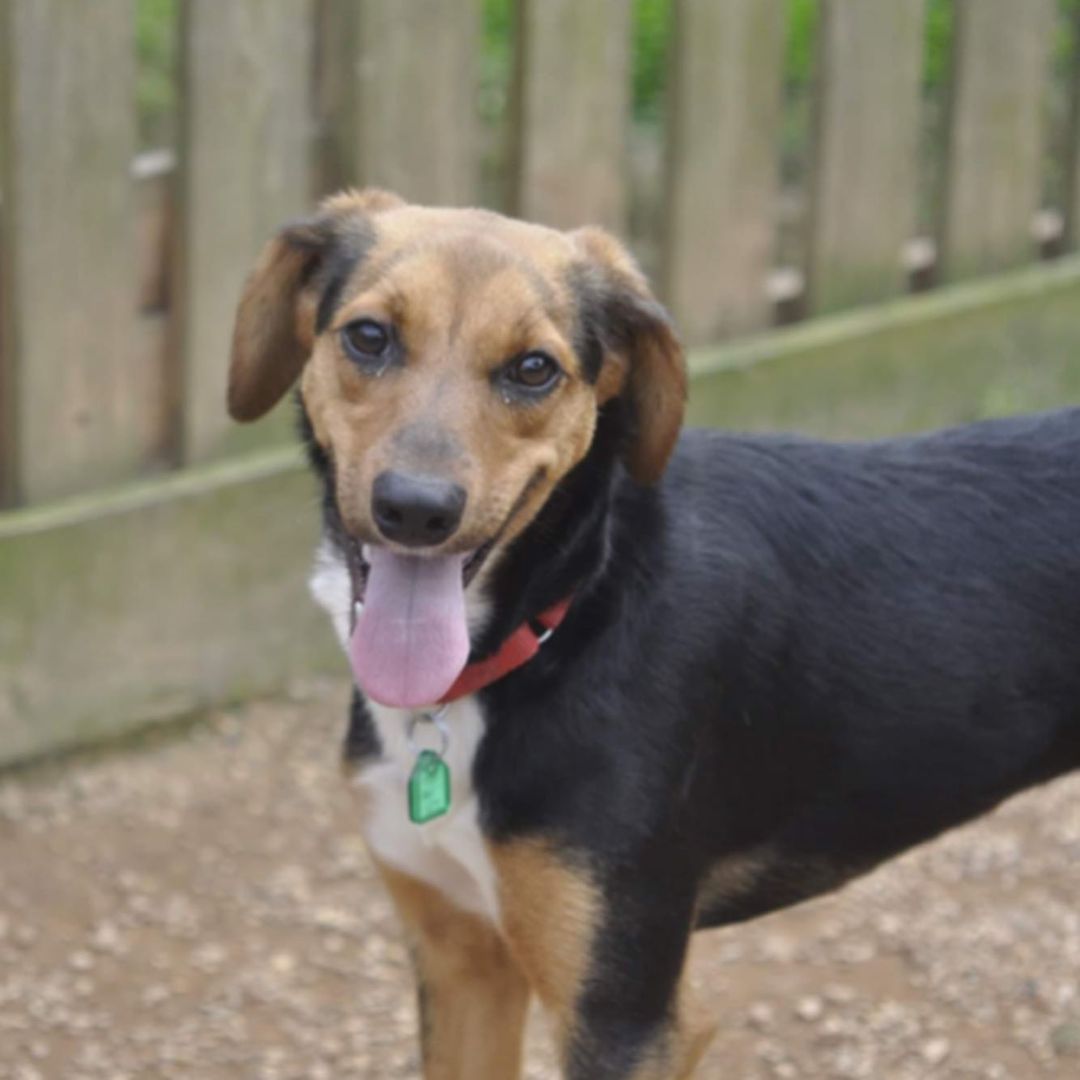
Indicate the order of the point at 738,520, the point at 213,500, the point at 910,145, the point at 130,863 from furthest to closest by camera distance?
the point at 910,145 → the point at 213,500 → the point at 130,863 → the point at 738,520

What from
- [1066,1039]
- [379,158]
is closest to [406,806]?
[1066,1039]

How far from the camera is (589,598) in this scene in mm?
3789

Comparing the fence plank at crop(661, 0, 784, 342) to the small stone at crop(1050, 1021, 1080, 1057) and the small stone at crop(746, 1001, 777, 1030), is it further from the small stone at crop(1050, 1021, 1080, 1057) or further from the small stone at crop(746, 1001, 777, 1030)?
the small stone at crop(1050, 1021, 1080, 1057)

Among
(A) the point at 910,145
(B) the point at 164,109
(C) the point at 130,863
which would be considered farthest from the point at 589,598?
(B) the point at 164,109

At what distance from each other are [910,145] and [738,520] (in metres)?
3.09

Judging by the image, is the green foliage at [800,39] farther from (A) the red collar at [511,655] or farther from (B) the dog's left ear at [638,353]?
(A) the red collar at [511,655]

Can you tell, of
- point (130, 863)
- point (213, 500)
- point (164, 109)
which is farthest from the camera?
point (164, 109)

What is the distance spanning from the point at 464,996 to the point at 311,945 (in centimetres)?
96

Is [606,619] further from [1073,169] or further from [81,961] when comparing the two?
[1073,169]

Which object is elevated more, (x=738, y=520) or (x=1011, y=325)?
(x=738, y=520)

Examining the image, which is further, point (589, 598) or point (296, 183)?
point (296, 183)

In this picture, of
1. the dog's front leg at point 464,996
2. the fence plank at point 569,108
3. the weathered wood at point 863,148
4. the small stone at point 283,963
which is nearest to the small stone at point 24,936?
the small stone at point 283,963

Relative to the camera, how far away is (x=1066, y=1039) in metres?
4.77

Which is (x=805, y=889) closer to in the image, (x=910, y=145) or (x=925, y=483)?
(x=925, y=483)
